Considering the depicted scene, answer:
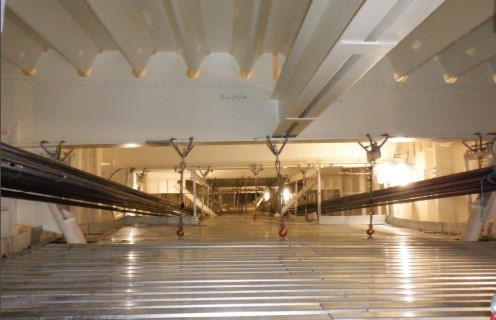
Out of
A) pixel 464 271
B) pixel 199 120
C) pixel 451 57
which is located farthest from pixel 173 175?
pixel 464 271

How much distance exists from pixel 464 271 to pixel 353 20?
62.1 inches

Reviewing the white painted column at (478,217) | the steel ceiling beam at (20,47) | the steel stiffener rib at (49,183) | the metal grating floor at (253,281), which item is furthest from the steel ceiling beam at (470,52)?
the steel ceiling beam at (20,47)

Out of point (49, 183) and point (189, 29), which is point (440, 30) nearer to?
point (189, 29)

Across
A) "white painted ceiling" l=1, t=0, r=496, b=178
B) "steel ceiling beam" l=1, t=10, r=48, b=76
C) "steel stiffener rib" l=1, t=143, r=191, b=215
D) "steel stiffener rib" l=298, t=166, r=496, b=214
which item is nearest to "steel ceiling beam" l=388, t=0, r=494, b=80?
"white painted ceiling" l=1, t=0, r=496, b=178

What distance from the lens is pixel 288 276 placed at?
6.38 ft

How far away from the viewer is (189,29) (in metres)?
2.83

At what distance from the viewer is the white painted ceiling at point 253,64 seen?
254 centimetres

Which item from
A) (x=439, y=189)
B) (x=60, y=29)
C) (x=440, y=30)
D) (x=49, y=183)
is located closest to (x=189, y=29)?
(x=60, y=29)

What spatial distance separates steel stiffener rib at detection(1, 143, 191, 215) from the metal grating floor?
40 cm

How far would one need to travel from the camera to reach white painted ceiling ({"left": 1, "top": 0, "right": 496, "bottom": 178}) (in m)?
2.54

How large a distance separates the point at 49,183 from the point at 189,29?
1562 mm

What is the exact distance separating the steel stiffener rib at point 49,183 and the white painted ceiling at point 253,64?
758 millimetres

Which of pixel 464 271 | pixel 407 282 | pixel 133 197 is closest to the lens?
pixel 407 282

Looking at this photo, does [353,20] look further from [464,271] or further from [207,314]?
[464,271]
